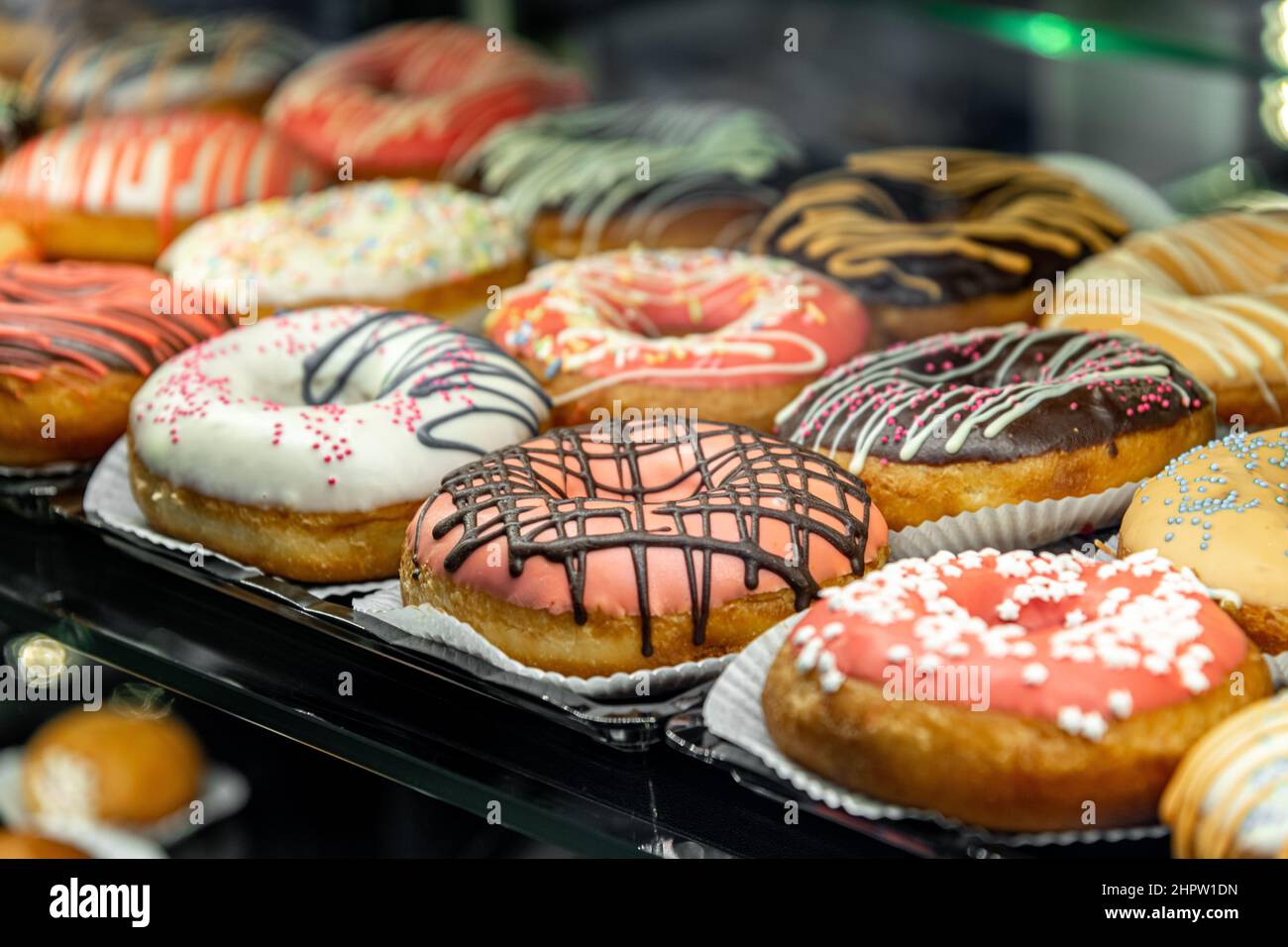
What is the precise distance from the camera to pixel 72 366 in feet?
8.52

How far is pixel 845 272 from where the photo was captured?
9.55 ft

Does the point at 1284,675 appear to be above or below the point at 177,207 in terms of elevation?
below

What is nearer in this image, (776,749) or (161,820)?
(776,749)

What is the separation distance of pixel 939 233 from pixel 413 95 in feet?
5.72

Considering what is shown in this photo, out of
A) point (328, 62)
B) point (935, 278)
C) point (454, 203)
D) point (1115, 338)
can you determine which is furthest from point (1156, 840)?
point (328, 62)

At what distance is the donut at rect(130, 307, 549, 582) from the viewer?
7.29 feet

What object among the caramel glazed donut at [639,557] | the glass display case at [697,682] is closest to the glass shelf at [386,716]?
the glass display case at [697,682]

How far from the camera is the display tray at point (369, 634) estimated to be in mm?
1812

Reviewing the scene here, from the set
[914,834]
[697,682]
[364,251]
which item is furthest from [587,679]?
[364,251]

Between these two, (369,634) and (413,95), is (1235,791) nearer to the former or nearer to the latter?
(369,634)

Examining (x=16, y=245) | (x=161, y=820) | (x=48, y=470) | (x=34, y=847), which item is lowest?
(x=161, y=820)
